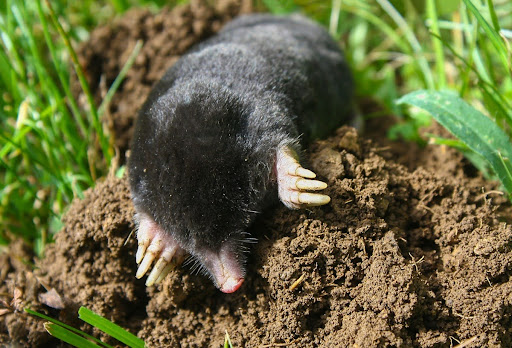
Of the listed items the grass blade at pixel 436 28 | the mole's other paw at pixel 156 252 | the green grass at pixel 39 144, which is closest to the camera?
the mole's other paw at pixel 156 252

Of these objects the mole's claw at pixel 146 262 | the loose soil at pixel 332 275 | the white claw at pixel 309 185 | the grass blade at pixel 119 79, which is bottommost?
the loose soil at pixel 332 275

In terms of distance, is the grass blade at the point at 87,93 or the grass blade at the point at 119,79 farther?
the grass blade at the point at 119,79

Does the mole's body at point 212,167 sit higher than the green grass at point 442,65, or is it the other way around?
the mole's body at point 212,167

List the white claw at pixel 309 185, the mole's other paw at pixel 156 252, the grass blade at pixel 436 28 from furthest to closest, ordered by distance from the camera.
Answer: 1. the grass blade at pixel 436 28
2. the mole's other paw at pixel 156 252
3. the white claw at pixel 309 185

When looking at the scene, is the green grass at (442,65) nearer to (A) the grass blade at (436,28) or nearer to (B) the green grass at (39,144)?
(A) the grass blade at (436,28)

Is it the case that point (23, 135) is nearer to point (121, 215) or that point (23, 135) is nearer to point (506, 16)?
point (121, 215)

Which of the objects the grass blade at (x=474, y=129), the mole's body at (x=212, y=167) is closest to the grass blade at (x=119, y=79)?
the mole's body at (x=212, y=167)

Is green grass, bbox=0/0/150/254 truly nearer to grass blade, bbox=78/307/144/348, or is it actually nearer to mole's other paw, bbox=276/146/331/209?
grass blade, bbox=78/307/144/348
